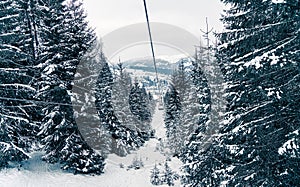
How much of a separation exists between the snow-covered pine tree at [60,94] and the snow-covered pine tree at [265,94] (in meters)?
9.81

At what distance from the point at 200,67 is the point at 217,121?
17.4 feet

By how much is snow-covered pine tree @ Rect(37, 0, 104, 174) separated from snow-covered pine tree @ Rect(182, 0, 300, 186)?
981 centimetres

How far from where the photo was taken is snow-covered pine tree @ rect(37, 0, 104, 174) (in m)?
16.1

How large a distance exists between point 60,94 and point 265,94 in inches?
489

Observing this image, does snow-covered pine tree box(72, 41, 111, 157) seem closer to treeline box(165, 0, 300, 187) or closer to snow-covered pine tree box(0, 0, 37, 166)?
snow-covered pine tree box(0, 0, 37, 166)

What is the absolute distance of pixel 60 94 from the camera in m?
16.6

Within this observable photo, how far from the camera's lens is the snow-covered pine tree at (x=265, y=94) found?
24.2ft

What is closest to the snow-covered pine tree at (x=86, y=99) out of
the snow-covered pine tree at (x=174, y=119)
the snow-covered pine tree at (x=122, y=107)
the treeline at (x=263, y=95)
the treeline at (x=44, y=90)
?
the treeline at (x=44, y=90)

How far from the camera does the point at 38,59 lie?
56.3ft

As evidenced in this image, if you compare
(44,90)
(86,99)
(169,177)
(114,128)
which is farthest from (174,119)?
(44,90)

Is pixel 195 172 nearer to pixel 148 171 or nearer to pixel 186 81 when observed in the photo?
pixel 148 171

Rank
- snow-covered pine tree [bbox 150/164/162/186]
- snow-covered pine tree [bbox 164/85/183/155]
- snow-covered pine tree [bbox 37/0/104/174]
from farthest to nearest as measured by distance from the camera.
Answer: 1. snow-covered pine tree [bbox 164/85/183/155]
2. snow-covered pine tree [bbox 150/164/162/186]
3. snow-covered pine tree [bbox 37/0/104/174]

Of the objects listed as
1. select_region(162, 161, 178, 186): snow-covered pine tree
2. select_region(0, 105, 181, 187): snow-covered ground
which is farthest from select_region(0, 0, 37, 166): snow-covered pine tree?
select_region(162, 161, 178, 186): snow-covered pine tree

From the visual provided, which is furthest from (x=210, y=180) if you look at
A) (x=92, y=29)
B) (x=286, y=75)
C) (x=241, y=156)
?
(x=92, y=29)
